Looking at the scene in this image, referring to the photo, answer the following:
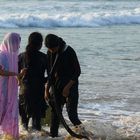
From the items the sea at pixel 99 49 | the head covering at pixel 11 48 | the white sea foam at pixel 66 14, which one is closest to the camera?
the head covering at pixel 11 48

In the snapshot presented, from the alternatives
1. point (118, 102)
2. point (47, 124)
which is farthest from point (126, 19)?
point (47, 124)

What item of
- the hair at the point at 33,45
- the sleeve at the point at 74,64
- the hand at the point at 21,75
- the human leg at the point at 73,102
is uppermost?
the hair at the point at 33,45

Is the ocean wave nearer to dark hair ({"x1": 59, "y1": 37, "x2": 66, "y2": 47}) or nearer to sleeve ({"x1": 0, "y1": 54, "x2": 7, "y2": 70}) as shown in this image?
sleeve ({"x1": 0, "y1": 54, "x2": 7, "y2": 70})

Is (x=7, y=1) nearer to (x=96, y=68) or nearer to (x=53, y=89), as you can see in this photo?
(x=96, y=68)

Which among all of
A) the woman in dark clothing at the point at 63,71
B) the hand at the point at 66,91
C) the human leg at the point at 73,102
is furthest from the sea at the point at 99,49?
the hand at the point at 66,91

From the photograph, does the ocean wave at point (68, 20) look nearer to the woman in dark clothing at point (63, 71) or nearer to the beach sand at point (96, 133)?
the beach sand at point (96, 133)

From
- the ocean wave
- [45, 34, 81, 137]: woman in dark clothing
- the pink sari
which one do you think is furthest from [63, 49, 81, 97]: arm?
the ocean wave

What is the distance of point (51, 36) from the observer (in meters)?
7.60

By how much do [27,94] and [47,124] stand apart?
120 centimetres

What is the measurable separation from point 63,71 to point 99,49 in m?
12.0

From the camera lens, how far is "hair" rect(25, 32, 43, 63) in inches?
308

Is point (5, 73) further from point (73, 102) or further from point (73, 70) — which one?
point (73, 102)

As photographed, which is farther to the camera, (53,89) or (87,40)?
(87,40)

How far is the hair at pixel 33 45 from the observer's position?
7820 mm
